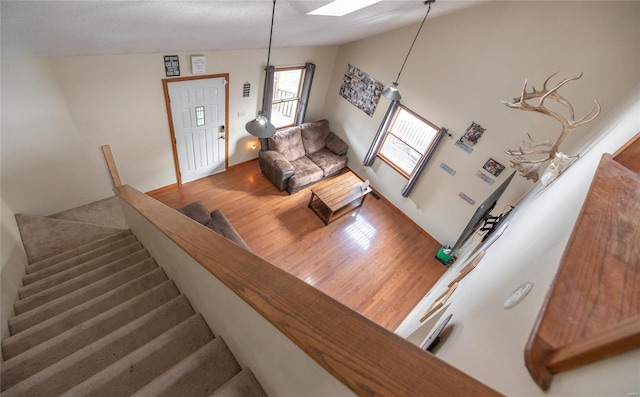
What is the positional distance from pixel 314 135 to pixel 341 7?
10.3 ft

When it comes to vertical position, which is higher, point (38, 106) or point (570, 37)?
point (570, 37)

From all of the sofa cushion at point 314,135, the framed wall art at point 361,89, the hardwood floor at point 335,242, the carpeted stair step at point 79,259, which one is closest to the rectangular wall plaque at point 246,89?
the sofa cushion at point 314,135

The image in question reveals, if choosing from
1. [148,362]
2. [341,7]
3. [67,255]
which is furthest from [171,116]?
[148,362]

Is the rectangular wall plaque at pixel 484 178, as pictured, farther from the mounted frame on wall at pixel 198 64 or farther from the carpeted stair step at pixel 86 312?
the mounted frame on wall at pixel 198 64

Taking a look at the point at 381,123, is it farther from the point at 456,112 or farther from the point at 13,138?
the point at 13,138

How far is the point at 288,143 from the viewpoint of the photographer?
535 centimetres

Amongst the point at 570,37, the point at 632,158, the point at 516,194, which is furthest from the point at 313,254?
the point at 570,37

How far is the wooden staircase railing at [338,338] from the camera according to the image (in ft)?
1.54

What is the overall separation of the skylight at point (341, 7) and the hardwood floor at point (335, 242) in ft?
10.2

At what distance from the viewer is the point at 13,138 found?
283 cm

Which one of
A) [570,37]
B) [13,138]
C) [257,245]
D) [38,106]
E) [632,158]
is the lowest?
[257,245]

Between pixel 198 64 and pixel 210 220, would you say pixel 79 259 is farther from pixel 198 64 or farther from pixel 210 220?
pixel 198 64

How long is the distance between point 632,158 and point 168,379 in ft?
6.32

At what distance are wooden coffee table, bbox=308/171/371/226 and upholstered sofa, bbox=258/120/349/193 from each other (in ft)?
1.47
